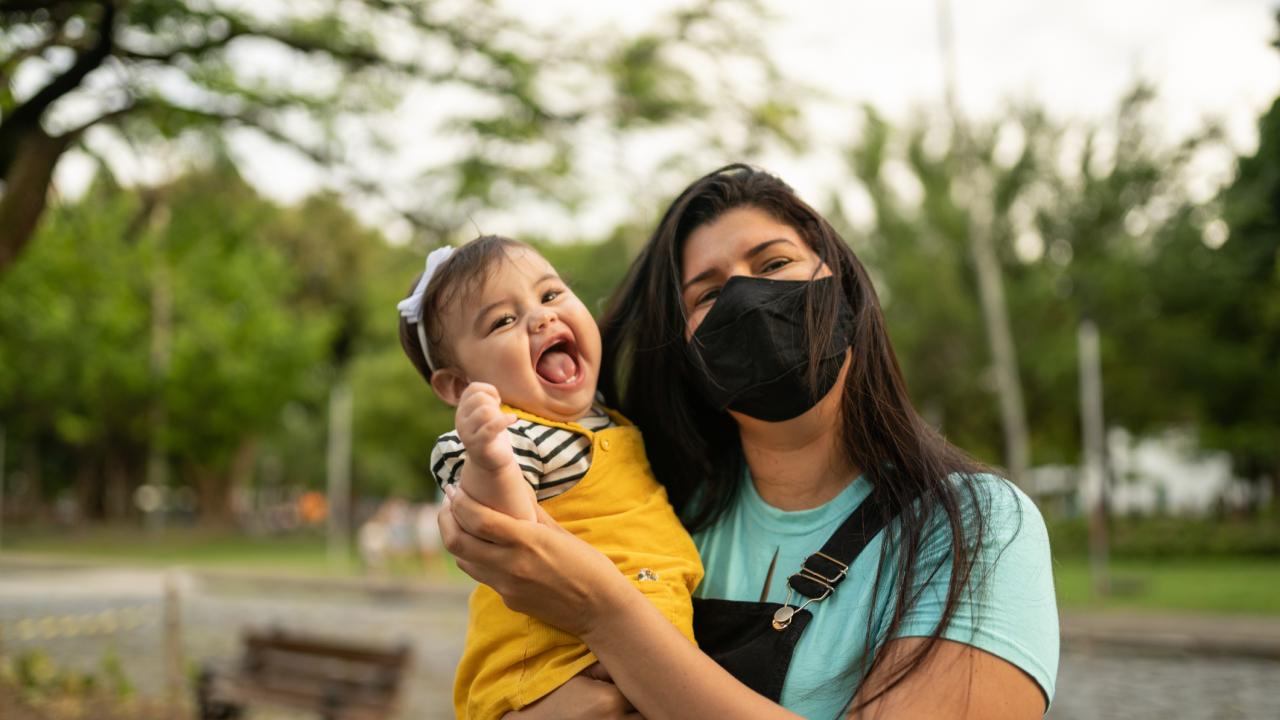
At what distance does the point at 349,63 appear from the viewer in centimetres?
808

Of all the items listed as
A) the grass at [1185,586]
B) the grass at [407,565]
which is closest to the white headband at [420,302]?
the grass at [407,565]

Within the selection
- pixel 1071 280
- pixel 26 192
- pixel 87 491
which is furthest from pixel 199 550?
pixel 26 192

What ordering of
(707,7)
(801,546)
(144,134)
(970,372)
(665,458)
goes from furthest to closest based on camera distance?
(970,372)
(144,134)
(707,7)
(665,458)
(801,546)

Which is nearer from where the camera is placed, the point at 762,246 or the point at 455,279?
the point at 762,246

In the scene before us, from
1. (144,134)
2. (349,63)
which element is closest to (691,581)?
(349,63)

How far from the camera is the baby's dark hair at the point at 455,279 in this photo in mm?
2223

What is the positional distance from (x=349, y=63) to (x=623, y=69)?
1.90m

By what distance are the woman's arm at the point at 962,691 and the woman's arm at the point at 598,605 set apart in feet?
0.60

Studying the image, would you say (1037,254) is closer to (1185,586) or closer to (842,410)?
(1185,586)

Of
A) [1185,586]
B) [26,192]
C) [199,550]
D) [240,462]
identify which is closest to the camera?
[26,192]

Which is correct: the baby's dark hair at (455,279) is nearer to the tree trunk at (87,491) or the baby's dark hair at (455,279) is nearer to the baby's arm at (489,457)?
the baby's arm at (489,457)

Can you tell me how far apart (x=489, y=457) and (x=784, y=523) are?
0.58 meters

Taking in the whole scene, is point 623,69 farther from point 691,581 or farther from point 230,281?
point 230,281

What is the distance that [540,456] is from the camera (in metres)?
2.05
